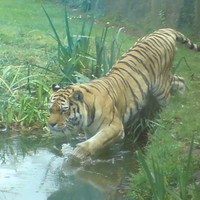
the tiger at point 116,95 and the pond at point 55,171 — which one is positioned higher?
the tiger at point 116,95

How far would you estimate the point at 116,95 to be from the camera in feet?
20.1

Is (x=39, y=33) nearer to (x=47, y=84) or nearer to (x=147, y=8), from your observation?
(x=147, y=8)

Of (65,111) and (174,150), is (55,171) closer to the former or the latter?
(65,111)

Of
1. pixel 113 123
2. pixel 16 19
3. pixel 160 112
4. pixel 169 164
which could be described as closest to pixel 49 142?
pixel 113 123

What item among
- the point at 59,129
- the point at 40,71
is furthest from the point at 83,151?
the point at 40,71

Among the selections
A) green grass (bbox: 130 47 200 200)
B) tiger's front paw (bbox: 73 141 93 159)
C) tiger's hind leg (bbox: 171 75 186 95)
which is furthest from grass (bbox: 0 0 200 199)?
tiger's front paw (bbox: 73 141 93 159)

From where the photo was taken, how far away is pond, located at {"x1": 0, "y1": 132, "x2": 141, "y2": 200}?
4604mm

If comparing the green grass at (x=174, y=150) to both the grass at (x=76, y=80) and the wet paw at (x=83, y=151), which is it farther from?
the wet paw at (x=83, y=151)

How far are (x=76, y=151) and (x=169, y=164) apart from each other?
1214mm

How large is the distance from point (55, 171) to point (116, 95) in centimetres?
136

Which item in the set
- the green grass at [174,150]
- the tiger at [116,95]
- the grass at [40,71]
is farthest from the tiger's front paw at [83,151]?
the grass at [40,71]

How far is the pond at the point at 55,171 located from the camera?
4604mm

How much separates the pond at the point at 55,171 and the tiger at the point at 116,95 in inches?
9.6

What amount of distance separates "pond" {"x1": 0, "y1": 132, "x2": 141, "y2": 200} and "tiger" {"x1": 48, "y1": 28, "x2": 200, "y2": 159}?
24 cm
